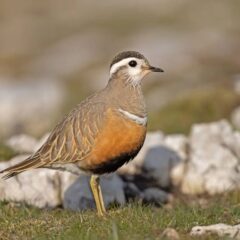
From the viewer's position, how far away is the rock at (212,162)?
43.0ft

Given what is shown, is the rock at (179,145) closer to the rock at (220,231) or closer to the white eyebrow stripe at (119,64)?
the white eyebrow stripe at (119,64)

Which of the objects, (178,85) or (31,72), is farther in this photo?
(31,72)

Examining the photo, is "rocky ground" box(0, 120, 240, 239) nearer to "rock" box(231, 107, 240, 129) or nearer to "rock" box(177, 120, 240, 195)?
"rock" box(177, 120, 240, 195)

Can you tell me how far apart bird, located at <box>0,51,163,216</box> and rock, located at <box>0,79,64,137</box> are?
13427mm

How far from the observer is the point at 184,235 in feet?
26.3

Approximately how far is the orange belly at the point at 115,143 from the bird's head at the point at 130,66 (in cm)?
70

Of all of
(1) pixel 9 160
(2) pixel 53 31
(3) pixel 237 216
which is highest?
(2) pixel 53 31

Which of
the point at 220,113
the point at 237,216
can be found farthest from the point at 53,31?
the point at 237,216

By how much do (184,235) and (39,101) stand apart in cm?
2346

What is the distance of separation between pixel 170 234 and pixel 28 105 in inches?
893

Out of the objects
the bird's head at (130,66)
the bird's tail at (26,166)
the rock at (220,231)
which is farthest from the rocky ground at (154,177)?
the rock at (220,231)

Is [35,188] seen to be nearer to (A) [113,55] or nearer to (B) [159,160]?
(B) [159,160]

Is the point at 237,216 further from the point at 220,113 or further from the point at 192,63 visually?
the point at 192,63

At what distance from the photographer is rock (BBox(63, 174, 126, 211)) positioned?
11938 mm
